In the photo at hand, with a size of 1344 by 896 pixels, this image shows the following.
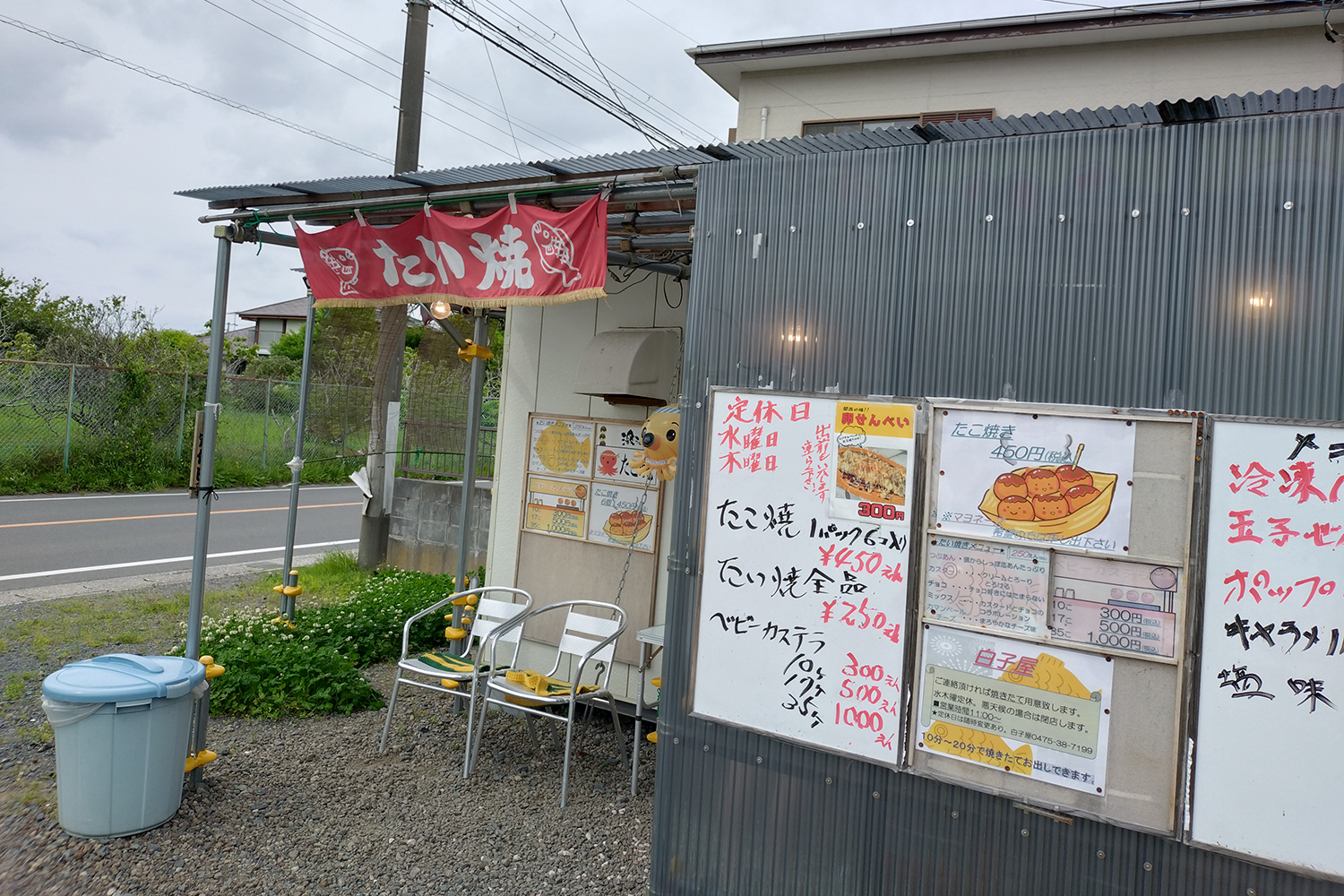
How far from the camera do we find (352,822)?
4500mm

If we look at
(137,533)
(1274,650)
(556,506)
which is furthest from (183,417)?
(1274,650)

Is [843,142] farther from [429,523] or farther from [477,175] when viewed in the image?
[429,523]

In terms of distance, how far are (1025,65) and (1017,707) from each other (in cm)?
791

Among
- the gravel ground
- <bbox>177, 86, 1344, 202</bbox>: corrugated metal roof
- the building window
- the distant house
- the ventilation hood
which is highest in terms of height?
the distant house

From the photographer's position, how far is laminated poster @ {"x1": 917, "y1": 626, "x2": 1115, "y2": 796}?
2922 mm

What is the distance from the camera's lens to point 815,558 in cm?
347

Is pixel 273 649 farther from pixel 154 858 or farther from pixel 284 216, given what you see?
pixel 284 216

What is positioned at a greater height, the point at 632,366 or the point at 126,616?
the point at 632,366

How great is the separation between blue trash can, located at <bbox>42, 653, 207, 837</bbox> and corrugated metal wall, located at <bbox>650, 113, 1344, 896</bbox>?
2.46 meters

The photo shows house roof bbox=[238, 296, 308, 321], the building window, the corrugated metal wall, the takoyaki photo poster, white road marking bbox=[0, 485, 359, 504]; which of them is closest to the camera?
the corrugated metal wall

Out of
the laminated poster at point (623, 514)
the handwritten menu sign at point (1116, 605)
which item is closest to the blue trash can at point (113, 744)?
the laminated poster at point (623, 514)

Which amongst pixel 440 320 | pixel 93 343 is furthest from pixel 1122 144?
pixel 93 343

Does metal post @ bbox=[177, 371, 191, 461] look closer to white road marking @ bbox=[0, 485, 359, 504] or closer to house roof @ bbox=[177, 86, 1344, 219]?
white road marking @ bbox=[0, 485, 359, 504]

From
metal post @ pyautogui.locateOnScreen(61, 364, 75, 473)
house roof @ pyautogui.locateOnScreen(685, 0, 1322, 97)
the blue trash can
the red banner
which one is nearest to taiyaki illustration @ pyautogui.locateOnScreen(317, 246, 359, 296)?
the red banner
